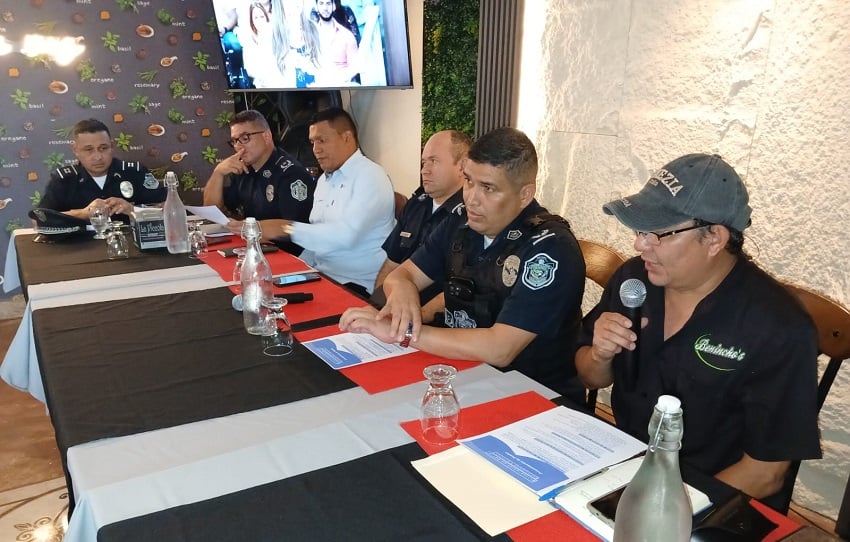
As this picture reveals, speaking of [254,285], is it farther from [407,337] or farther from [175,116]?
[175,116]

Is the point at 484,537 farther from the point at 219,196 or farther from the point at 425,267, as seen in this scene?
the point at 219,196

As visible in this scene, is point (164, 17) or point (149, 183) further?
point (164, 17)

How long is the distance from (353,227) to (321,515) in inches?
83.0

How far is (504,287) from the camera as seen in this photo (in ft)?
5.72

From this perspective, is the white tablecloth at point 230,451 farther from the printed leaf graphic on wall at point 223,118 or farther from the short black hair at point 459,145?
the printed leaf graphic on wall at point 223,118

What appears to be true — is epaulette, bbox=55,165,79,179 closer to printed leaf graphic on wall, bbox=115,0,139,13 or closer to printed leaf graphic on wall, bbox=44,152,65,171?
printed leaf graphic on wall, bbox=44,152,65,171

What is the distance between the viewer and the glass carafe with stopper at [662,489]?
0.67 metres

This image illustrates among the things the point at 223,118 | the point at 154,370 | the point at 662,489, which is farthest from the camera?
the point at 223,118

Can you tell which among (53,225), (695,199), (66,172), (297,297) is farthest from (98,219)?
(695,199)

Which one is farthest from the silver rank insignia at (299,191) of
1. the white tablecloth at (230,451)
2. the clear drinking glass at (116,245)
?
the white tablecloth at (230,451)

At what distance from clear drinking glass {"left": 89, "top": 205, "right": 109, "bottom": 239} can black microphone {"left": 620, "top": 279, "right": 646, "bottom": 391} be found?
2.44m

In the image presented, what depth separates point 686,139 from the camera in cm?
251

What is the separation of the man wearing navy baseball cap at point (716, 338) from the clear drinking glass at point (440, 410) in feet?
1.19

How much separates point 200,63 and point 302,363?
395cm
